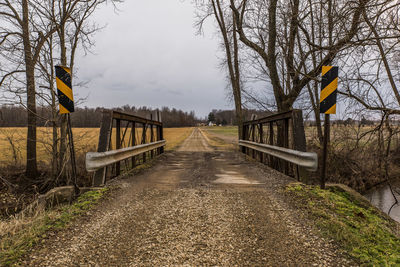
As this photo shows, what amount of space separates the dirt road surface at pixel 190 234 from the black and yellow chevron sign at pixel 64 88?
6.19 ft

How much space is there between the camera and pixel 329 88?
4414 mm

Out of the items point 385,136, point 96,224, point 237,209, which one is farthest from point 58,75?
point 385,136

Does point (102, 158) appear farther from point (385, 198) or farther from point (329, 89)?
point (385, 198)

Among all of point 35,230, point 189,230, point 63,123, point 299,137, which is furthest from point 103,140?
point 63,123

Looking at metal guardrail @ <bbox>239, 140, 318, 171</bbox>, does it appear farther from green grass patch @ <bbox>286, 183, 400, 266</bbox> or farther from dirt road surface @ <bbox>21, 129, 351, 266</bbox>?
dirt road surface @ <bbox>21, 129, 351, 266</bbox>

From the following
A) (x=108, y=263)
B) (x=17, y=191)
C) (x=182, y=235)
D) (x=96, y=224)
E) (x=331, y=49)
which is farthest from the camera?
(x=17, y=191)

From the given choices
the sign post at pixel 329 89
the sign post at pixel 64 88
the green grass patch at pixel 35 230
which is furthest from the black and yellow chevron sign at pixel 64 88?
the sign post at pixel 329 89

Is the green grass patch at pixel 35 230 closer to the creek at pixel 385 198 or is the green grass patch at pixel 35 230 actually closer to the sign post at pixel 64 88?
the sign post at pixel 64 88

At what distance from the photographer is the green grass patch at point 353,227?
2.33 meters

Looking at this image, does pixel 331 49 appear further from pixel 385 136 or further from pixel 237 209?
pixel 237 209

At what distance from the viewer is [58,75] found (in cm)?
397

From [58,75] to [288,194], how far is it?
15.4 feet

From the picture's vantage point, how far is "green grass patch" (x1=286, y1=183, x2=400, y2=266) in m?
2.33

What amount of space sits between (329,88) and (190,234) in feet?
12.3
